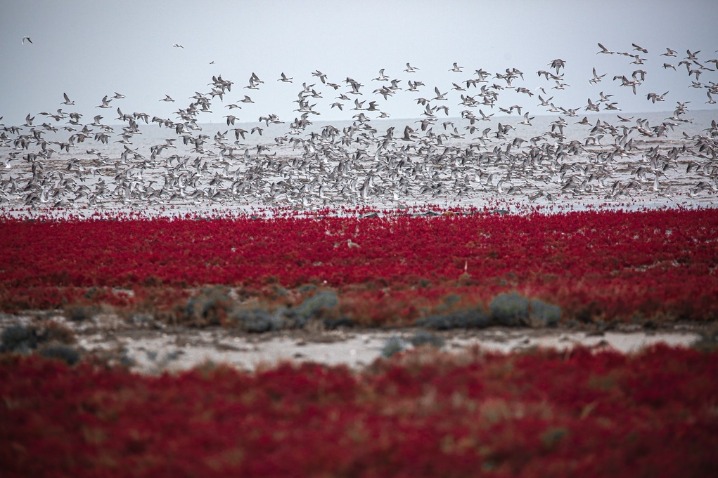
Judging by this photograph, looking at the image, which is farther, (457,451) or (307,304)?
(307,304)

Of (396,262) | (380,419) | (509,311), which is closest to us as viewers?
(380,419)

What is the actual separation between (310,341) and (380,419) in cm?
462

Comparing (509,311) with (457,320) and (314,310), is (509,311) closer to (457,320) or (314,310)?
(457,320)

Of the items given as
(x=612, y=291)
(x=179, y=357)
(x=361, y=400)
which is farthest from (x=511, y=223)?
(x=361, y=400)

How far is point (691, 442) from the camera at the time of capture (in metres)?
6.56

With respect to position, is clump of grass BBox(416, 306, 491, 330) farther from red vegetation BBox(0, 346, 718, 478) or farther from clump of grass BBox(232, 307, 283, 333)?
red vegetation BBox(0, 346, 718, 478)

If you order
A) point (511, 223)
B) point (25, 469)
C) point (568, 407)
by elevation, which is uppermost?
point (511, 223)

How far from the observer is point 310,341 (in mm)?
11383

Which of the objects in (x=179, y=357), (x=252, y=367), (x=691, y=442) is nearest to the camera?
(x=691, y=442)

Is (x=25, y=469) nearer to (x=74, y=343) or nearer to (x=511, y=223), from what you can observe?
(x=74, y=343)

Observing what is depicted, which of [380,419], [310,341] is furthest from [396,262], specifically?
[380,419]

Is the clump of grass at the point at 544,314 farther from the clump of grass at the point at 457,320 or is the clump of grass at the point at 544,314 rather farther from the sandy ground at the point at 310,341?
the clump of grass at the point at 457,320

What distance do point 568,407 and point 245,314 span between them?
22.3ft

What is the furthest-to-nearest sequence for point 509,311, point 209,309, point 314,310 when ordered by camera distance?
point 209,309, point 314,310, point 509,311
